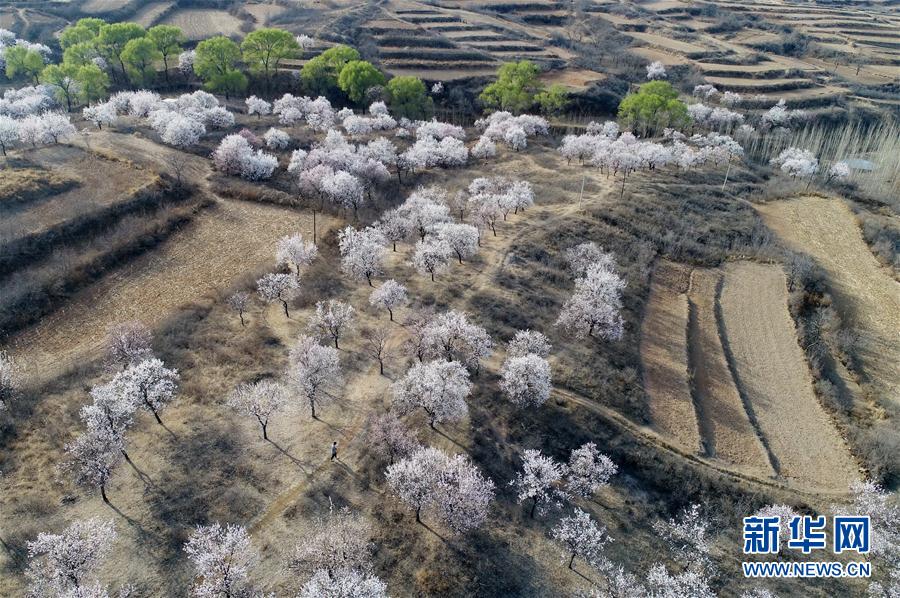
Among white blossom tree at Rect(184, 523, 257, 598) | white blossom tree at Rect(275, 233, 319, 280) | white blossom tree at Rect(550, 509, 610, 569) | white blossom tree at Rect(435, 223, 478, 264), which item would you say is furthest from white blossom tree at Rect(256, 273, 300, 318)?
white blossom tree at Rect(550, 509, 610, 569)

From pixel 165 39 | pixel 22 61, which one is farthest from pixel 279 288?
pixel 22 61

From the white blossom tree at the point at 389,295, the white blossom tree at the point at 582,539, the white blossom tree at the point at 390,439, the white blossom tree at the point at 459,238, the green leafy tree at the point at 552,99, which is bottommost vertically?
the white blossom tree at the point at 582,539

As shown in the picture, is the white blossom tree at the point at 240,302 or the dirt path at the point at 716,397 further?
the white blossom tree at the point at 240,302

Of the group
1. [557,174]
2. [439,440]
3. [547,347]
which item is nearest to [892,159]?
[557,174]

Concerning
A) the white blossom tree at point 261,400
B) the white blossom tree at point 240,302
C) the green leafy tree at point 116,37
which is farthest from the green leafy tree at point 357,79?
the white blossom tree at point 261,400

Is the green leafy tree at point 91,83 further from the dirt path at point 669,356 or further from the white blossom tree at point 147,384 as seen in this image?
the dirt path at point 669,356

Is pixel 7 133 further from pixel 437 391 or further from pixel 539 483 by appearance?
pixel 539 483

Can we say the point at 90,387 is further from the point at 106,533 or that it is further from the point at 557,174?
the point at 557,174
